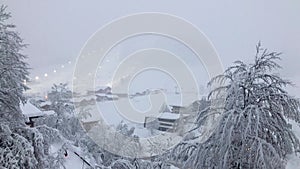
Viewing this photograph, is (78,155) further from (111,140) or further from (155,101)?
(155,101)

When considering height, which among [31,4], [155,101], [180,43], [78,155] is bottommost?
[78,155]

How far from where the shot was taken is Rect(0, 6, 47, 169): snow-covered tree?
3164 millimetres

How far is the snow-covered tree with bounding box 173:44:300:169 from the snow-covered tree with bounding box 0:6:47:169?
2144 mm

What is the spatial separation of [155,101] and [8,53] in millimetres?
4188

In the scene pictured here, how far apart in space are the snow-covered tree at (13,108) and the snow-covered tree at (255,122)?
Answer: 2.14m

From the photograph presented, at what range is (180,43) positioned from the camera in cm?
570

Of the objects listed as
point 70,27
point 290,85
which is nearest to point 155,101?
point 290,85

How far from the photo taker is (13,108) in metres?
3.33

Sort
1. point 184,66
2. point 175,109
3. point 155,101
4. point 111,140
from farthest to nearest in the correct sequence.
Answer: point 111,140, point 175,109, point 155,101, point 184,66

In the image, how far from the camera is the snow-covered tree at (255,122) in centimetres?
308

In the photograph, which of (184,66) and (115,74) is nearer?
(184,66)

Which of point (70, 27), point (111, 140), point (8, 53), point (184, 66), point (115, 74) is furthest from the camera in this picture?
point (111, 140)

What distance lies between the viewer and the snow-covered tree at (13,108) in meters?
3.16

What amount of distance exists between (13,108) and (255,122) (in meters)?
2.90
